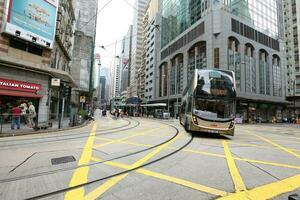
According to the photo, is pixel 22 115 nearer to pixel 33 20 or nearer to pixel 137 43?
pixel 33 20

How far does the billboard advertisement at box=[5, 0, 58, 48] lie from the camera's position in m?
15.8

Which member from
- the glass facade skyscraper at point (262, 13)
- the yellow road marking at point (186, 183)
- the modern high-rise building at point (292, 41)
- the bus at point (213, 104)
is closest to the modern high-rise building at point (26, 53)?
the bus at point (213, 104)

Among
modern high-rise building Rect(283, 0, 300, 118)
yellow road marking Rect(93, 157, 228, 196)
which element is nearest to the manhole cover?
yellow road marking Rect(93, 157, 228, 196)

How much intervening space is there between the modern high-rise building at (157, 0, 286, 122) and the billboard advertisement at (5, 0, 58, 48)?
30751mm

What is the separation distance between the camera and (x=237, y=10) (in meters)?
45.7

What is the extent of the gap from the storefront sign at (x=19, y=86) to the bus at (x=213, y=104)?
13734mm

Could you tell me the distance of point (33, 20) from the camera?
17.4m

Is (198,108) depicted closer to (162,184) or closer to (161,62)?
(162,184)

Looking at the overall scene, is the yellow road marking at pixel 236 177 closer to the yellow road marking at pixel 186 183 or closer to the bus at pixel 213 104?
the yellow road marking at pixel 186 183

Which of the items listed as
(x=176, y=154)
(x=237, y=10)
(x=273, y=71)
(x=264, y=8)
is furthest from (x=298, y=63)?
(x=176, y=154)

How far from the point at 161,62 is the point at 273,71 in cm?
3122

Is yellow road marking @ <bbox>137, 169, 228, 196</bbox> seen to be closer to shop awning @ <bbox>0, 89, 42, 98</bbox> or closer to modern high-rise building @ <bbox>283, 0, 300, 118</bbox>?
shop awning @ <bbox>0, 89, 42, 98</bbox>

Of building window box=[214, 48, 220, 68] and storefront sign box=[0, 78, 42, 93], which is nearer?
storefront sign box=[0, 78, 42, 93]

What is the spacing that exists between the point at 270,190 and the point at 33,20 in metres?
20.0
